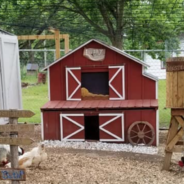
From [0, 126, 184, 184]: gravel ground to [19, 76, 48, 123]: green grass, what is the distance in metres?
3.85

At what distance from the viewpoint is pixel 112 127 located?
717cm

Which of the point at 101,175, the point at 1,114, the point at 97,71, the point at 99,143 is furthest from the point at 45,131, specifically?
the point at 1,114

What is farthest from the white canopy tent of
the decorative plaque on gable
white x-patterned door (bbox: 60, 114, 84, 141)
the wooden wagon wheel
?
the wooden wagon wheel

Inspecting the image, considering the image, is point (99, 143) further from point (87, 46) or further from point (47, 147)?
point (87, 46)

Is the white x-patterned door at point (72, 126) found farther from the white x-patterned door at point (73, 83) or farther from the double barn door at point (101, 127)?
the white x-patterned door at point (73, 83)

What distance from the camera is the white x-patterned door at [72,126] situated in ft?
23.9

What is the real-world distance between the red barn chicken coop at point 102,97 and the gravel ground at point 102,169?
2.56 ft

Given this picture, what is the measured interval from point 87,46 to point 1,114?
3.94 metres

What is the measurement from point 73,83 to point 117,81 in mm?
1011

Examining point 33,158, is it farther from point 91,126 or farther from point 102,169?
point 91,126

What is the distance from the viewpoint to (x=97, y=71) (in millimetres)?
7613

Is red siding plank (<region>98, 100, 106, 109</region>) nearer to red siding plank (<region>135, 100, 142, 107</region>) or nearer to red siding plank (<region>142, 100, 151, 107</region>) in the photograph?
red siding plank (<region>135, 100, 142, 107</region>)

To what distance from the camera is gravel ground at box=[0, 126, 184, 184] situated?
4812 mm

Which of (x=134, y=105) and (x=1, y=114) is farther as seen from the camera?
(x=134, y=105)
